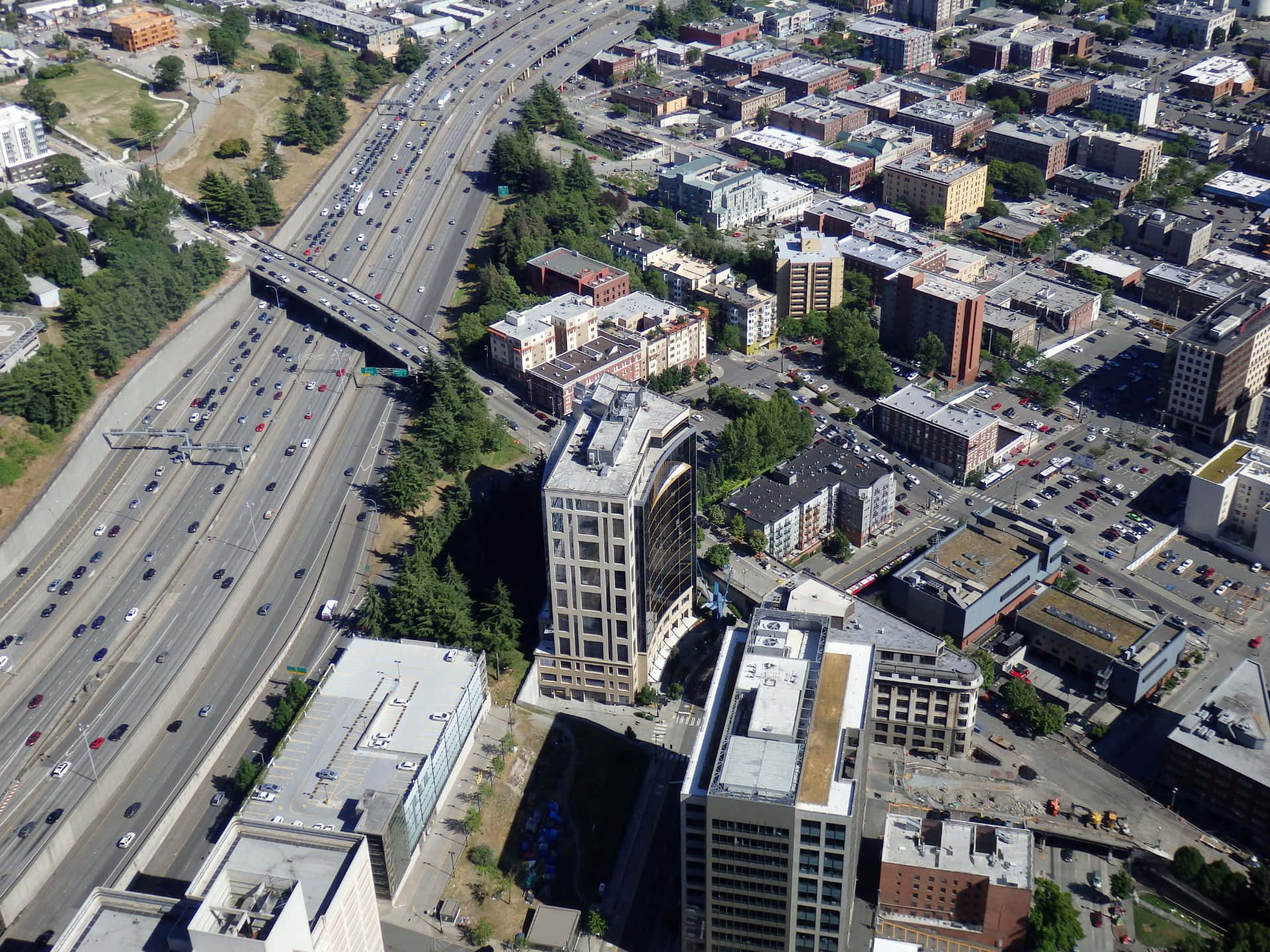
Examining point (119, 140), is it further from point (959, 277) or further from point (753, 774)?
point (753, 774)

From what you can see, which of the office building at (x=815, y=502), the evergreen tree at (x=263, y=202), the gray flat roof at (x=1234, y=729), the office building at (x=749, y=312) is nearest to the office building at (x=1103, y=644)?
the gray flat roof at (x=1234, y=729)

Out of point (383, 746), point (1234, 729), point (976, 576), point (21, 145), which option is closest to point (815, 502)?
point (976, 576)

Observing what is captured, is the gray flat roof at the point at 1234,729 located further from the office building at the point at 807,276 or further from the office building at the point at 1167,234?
the office building at the point at 1167,234

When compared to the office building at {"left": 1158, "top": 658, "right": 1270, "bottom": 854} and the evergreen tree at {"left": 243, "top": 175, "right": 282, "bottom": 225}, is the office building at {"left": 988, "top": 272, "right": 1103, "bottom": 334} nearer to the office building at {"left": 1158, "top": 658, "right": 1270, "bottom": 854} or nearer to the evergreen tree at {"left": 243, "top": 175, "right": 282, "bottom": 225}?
the office building at {"left": 1158, "top": 658, "right": 1270, "bottom": 854}

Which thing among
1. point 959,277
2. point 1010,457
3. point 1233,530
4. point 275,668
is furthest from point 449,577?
point 959,277

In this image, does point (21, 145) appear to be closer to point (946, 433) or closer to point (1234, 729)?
point (946, 433)

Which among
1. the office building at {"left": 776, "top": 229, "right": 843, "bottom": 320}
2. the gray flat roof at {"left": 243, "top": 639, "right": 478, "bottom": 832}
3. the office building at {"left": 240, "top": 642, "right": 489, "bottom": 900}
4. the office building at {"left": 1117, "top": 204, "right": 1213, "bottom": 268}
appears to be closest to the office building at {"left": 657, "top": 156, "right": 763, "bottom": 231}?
the office building at {"left": 776, "top": 229, "right": 843, "bottom": 320}

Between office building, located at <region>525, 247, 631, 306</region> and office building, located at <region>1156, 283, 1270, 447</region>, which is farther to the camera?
office building, located at <region>525, 247, 631, 306</region>
